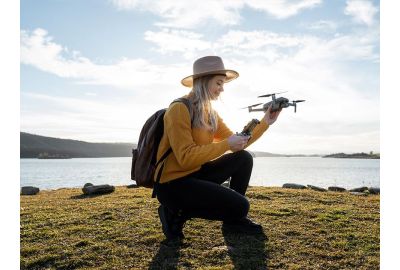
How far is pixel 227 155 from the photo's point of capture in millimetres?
6090

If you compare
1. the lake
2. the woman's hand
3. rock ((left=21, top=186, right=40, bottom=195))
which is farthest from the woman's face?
the lake

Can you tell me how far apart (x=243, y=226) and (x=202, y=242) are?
0.85 m

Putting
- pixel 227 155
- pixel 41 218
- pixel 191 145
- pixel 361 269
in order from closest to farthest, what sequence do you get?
pixel 361 269
pixel 191 145
pixel 227 155
pixel 41 218

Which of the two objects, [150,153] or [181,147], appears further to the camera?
[150,153]

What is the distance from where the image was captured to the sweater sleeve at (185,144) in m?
5.10

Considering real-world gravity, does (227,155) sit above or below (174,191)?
above

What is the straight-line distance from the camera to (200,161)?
514 cm

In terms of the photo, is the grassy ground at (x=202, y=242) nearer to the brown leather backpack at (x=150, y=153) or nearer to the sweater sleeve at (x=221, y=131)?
the brown leather backpack at (x=150, y=153)

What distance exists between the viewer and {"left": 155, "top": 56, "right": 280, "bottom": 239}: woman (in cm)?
514

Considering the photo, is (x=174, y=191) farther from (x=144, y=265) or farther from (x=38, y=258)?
(x=38, y=258)

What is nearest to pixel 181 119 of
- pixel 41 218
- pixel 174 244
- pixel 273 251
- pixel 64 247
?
pixel 174 244

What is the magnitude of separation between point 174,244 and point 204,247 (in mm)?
434

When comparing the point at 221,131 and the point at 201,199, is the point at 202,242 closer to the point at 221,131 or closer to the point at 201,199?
the point at 201,199

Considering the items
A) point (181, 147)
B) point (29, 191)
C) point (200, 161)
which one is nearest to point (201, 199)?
point (200, 161)
